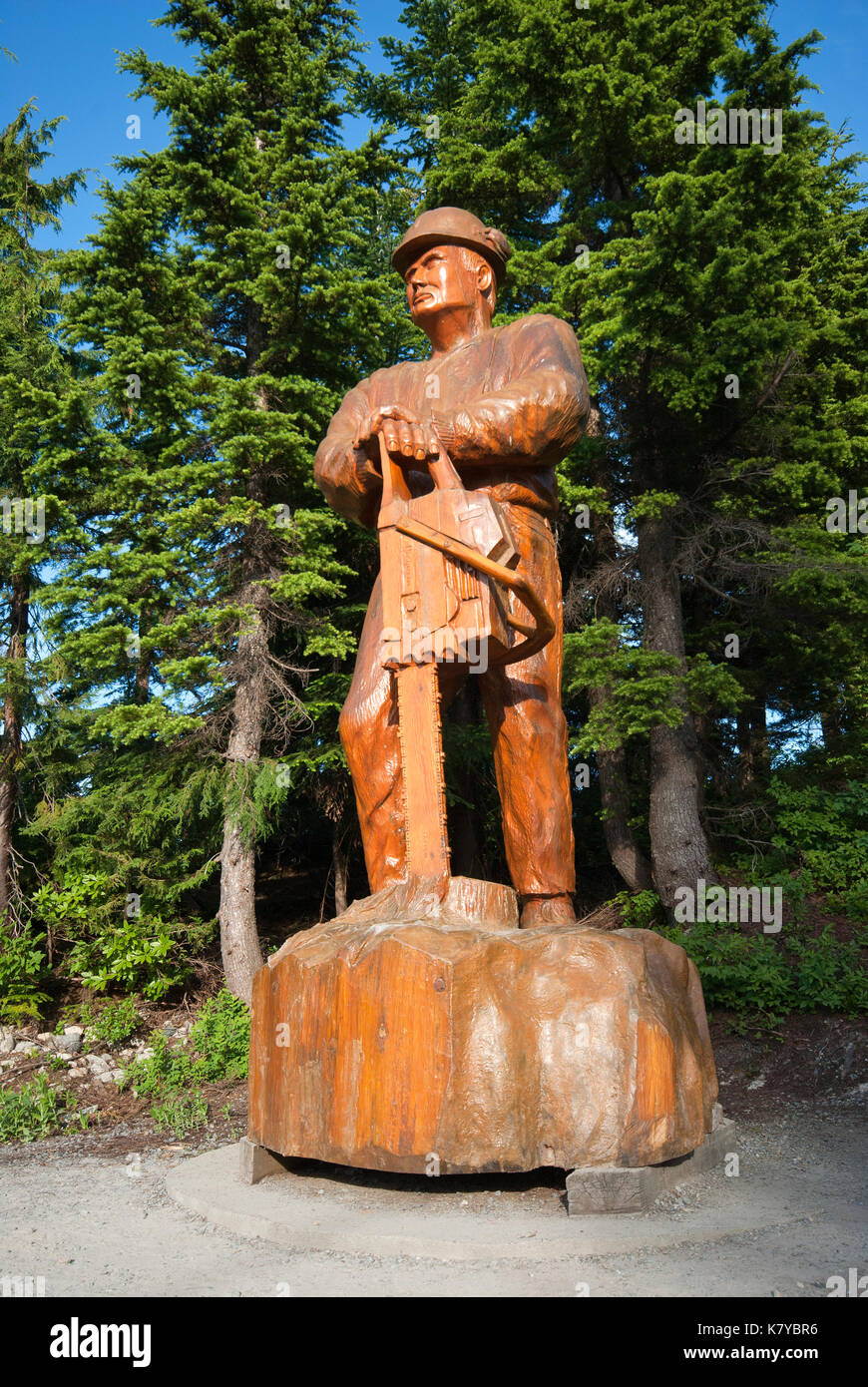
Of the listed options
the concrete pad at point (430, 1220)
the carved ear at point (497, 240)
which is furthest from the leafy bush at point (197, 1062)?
the carved ear at point (497, 240)

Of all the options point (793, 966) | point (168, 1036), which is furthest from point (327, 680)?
point (793, 966)

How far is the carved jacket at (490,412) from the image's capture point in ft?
13.1

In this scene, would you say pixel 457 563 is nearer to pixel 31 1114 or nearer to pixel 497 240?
pixel 497 240

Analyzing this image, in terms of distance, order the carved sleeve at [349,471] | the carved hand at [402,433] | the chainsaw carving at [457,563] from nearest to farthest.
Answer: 1. the chainsaw carving at [457,563]
2. the carved hand at [402,433]
3. the carved sleeve at [349,471]

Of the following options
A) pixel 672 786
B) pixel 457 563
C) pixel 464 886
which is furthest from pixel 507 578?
pixel 672 786

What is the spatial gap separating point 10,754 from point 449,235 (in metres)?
6.71

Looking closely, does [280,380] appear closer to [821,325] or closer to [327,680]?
[327,680]

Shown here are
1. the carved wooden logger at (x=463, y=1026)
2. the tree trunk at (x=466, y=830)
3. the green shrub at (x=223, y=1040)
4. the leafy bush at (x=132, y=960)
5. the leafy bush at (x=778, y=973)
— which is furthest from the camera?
the tree trunk at (x=466, y=830)

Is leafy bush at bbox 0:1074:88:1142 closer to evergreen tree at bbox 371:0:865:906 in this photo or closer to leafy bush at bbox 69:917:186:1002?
leafy bush at bbox 69:917:186:1002

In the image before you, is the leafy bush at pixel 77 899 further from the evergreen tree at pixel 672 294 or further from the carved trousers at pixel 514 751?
the carved trousers at pixel 514 751

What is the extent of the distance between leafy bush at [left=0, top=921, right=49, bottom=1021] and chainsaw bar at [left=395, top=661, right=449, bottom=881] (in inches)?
226

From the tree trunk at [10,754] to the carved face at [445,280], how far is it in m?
5.66

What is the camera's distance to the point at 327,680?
882cm

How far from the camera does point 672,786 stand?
8.20 meters
